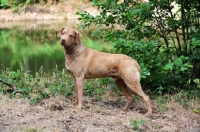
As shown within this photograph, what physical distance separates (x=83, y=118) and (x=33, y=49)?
14.7 metres

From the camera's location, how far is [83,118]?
19.1 feet

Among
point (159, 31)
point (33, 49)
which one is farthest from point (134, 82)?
point (33, 49)

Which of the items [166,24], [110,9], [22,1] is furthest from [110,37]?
[22,1]

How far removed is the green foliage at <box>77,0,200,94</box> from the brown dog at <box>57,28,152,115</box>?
105 centimetres

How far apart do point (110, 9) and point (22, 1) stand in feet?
101

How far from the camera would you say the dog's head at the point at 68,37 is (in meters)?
6.41

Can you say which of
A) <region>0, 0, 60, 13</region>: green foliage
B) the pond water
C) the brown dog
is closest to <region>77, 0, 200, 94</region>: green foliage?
the brown dog

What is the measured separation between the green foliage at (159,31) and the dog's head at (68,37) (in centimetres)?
135

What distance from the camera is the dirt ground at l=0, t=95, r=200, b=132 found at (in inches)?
210

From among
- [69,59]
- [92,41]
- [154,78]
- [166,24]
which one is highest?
[166,24]

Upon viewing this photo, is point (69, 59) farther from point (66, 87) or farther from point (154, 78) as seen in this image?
point (154, 78)

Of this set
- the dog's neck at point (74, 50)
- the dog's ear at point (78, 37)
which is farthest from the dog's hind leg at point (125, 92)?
the dog's ear at point (78, 37)

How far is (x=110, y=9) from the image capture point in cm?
827

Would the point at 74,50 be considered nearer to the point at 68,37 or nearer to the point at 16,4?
the point at 68,37
